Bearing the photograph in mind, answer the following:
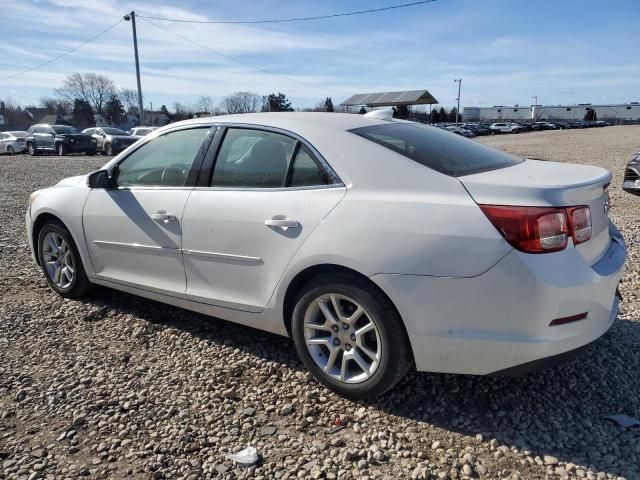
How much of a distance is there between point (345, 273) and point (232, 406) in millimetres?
988

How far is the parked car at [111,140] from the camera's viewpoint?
2547 cm

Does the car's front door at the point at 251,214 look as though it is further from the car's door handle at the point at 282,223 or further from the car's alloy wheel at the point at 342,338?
the car's alloy wheel at the point at 342,338

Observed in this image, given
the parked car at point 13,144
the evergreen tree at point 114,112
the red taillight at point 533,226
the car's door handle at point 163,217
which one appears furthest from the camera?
the evergreen tree at point 114,112

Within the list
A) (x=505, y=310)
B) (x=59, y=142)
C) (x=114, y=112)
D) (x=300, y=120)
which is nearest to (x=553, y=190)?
(x=505, y=310)

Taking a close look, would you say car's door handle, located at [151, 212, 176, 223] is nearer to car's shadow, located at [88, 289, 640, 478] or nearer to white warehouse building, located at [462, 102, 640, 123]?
car's shadow, located at [88, 289, 640, 478]

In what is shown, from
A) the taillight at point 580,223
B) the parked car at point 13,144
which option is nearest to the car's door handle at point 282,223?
the taillight at point 580,223

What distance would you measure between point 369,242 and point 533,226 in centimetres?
75

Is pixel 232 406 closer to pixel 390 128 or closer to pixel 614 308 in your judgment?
pixel 390 128

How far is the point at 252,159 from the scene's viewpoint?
10.5ft

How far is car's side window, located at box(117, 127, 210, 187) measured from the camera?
3510 mm

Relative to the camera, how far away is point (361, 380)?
2.75m

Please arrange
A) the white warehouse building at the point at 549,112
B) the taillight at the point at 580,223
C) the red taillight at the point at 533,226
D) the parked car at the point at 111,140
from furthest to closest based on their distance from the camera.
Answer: the white warehouse building at the point at 549,112
the parked car at the point at 111,140
the taillight at the point at 580,223
the red taillight at the point at 533,226

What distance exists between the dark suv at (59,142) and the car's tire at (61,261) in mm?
24305

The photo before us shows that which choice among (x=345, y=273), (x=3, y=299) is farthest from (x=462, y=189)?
(x=3, y=299)
